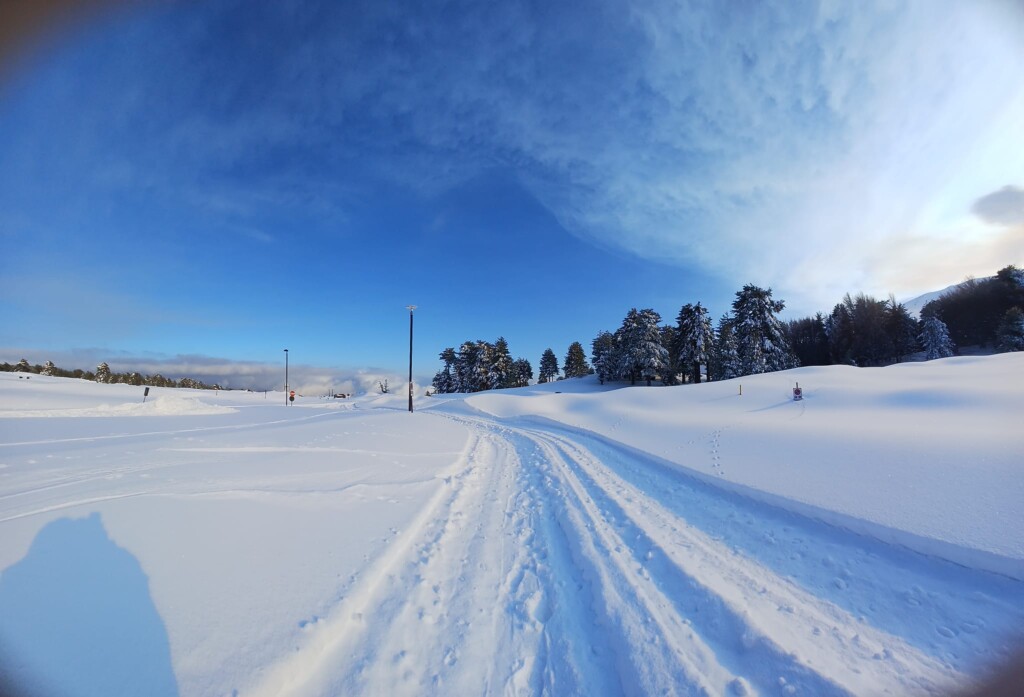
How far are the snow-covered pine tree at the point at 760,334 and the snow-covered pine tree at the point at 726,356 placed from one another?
3.21ft

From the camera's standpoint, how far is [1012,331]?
3647 cm

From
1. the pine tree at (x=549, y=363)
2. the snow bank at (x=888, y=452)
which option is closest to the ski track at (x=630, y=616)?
the snow bank at (x=888, y=452)

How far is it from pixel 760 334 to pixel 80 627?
46.0 meters

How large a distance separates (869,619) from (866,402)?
15156 mm

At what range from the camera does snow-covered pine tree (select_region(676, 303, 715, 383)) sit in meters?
41.3

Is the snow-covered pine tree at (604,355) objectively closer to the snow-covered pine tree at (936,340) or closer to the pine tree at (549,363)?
the pine tree at (549,363)

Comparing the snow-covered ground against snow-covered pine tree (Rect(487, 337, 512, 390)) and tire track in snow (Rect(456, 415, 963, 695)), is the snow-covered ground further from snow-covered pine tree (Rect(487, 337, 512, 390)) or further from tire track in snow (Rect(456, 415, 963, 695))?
snow-covered pine tree (Rect(487, 337, 512, 390))

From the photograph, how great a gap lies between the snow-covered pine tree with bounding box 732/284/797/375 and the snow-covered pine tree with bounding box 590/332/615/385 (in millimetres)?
16454

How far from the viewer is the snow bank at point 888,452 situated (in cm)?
408

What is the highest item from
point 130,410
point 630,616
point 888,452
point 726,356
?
point 726,356

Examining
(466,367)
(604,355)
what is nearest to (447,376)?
(466,367)

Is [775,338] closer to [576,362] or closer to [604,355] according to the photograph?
[604,355]

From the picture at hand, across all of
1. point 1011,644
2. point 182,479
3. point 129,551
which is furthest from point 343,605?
point 1011,644

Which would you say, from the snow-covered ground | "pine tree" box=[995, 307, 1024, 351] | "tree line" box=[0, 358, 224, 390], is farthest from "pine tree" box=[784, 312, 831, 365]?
"tree line" box=[0, 358, 224, 390]
